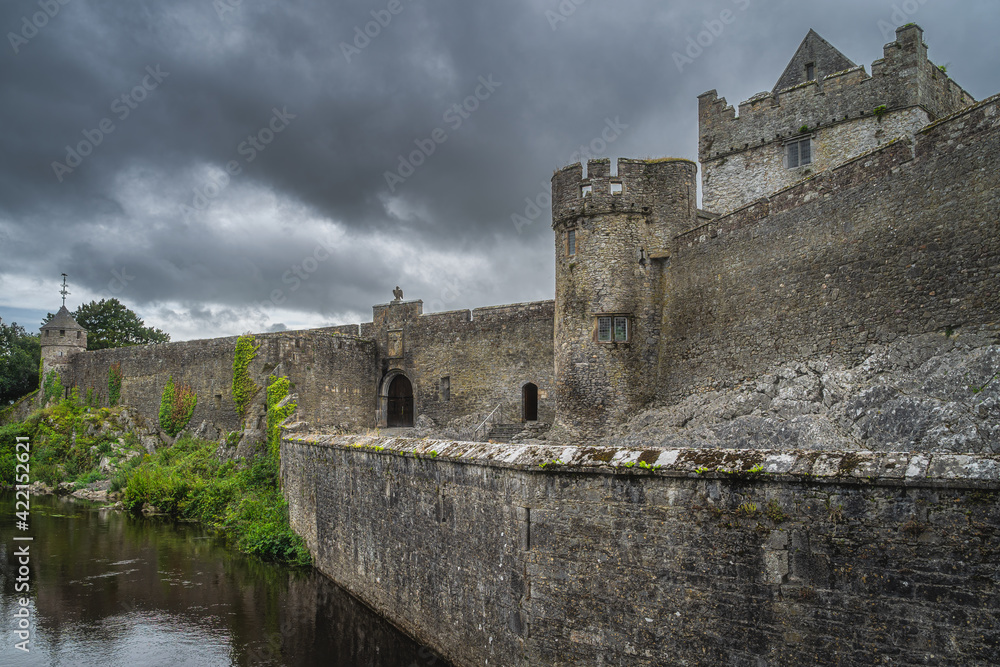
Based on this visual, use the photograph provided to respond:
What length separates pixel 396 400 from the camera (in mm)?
26328

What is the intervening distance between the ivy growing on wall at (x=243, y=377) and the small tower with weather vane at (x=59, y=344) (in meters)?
17.2

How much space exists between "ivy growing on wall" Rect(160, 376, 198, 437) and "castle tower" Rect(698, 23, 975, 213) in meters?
21.8

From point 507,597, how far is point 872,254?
9.57 m

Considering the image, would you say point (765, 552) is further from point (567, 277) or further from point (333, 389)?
point (333, 389)

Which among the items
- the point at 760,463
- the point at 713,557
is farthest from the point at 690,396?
the point at 760,463

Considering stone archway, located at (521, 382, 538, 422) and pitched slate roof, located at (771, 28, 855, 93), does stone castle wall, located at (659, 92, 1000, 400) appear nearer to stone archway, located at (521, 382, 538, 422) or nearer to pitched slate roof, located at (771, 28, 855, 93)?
stone archway, located at (521, 382, 538, 422)

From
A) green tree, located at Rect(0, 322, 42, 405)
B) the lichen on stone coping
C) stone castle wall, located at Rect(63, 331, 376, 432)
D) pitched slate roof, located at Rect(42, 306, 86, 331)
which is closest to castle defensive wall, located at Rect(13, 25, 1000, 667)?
the lichen on stone coping

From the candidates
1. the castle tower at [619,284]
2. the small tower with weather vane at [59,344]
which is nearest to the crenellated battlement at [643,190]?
the castle tower at [619,284]

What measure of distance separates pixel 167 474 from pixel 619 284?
15800mm

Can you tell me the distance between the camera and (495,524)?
6945mm

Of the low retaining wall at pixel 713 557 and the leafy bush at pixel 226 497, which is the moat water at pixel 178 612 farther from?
the low retaining wall at pixel 713 557

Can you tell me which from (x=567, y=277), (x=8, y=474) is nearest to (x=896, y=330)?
(x=567, y=277)

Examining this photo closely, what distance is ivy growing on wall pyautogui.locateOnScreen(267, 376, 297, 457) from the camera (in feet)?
63.8

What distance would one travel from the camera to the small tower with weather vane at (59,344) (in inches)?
1375
